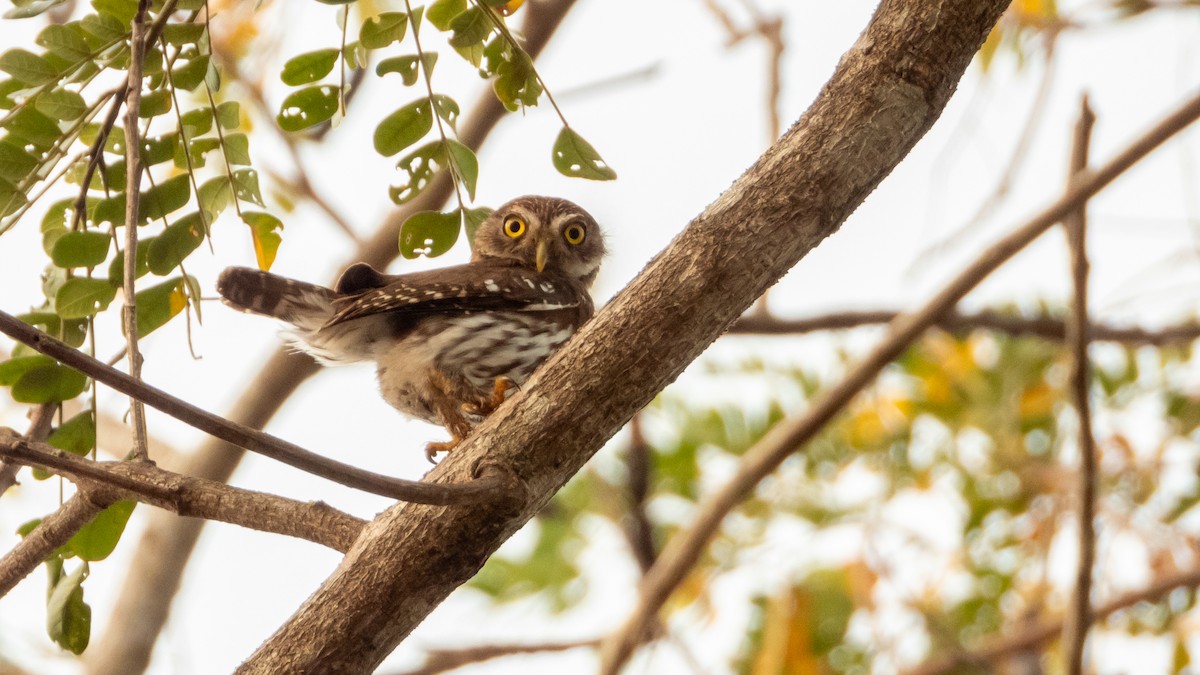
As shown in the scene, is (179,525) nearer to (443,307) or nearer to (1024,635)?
(443,307)

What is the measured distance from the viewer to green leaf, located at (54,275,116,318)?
10.5 feet

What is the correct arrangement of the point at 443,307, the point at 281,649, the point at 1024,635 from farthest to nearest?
the point at 1024,635 → the point at 443,307 → the point at 281,649

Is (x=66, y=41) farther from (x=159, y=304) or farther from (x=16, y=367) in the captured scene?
(x=16, y=367)

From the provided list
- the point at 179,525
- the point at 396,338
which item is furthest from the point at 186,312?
the point at 179,525

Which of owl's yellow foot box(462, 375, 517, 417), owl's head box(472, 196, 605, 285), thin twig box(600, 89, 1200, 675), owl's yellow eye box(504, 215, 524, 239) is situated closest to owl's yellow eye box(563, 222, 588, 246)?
owl's head box(472, 196, 605, 285)

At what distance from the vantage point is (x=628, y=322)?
113 inches

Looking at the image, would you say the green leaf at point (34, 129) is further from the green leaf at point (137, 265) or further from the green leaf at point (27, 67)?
the green leaf at point (137, 265)

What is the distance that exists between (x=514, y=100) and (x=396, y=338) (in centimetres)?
182

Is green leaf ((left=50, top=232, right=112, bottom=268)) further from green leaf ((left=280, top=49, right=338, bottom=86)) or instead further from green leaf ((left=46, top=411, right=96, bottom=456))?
green leaf ((left=280, top=49, right=338, bottom=86))

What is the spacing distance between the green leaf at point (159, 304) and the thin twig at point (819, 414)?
3.06 meters

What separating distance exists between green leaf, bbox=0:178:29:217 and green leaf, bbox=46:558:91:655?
99cm

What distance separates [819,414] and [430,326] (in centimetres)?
190

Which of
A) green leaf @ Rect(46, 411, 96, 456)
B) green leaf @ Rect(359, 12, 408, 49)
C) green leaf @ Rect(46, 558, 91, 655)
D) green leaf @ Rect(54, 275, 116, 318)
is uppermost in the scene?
green leaf @ Rect(359, 12, 408, 49)

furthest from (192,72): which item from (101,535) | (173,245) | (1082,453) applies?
(1082,453)
